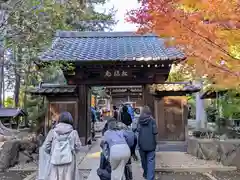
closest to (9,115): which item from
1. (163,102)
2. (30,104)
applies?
(30,104)

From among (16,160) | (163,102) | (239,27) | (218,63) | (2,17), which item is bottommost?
(16,160)

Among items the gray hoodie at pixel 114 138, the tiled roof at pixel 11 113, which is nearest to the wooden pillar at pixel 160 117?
the gray hoodie at pixel 114 138

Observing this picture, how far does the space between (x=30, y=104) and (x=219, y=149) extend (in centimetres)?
924

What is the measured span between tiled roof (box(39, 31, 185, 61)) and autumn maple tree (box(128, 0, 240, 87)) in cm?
337

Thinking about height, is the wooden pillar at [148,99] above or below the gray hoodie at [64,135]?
above

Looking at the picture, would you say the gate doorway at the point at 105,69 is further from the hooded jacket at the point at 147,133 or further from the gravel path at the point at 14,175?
the hooded jacket at the point at 147,133

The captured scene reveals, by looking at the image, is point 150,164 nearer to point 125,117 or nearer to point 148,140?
point 148,140

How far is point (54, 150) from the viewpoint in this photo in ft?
13.8

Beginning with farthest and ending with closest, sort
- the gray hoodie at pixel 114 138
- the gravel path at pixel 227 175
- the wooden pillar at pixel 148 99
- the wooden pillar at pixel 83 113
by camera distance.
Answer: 1. the wooden pillar at pixel 148 99
2. the wooden pillar at pixel 83 113
3. the gravel path at pixel 227 175
4. the gray hoodie at pixel 114 138

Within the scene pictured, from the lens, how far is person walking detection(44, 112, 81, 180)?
4.18 metres

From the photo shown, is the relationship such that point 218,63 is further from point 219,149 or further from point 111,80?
point 111,80

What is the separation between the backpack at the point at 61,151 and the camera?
4172 mm

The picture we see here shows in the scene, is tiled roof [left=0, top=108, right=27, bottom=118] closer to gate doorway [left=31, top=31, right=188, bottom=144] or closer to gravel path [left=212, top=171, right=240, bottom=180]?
gate doorway [left=31, top=31, right=188, bottom=144]

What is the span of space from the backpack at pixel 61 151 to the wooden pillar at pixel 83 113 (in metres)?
5.75
